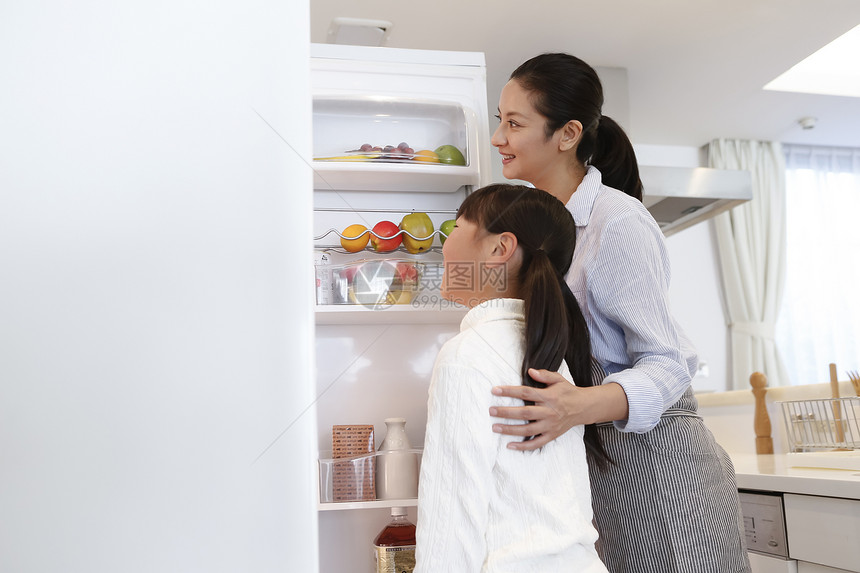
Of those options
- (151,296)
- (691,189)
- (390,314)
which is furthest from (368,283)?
(691,189)

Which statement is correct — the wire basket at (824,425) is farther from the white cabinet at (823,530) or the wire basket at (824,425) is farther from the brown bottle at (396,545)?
the brown bottle at (396,545)

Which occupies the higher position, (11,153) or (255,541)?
(11,153)

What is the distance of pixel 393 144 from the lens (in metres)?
1.57

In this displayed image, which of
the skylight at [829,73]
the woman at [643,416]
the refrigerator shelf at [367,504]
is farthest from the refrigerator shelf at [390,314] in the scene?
the skylight at [829,73]

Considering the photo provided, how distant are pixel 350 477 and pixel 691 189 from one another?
1.44m

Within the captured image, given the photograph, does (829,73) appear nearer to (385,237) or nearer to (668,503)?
(385,237)

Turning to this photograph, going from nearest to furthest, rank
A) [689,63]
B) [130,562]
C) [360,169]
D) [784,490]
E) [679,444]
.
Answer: [130,562]
[679,444]
[784,490]
[360,169]
[689,63]

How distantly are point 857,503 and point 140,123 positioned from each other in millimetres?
1232

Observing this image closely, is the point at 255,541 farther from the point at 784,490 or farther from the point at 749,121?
the point at 749,121

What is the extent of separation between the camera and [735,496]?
93cm

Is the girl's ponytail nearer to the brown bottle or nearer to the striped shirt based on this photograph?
the striped shirt

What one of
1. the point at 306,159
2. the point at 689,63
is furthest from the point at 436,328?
the point at 689,63

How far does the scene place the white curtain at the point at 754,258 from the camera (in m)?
3.40

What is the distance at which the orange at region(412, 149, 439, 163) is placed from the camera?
1442mm
